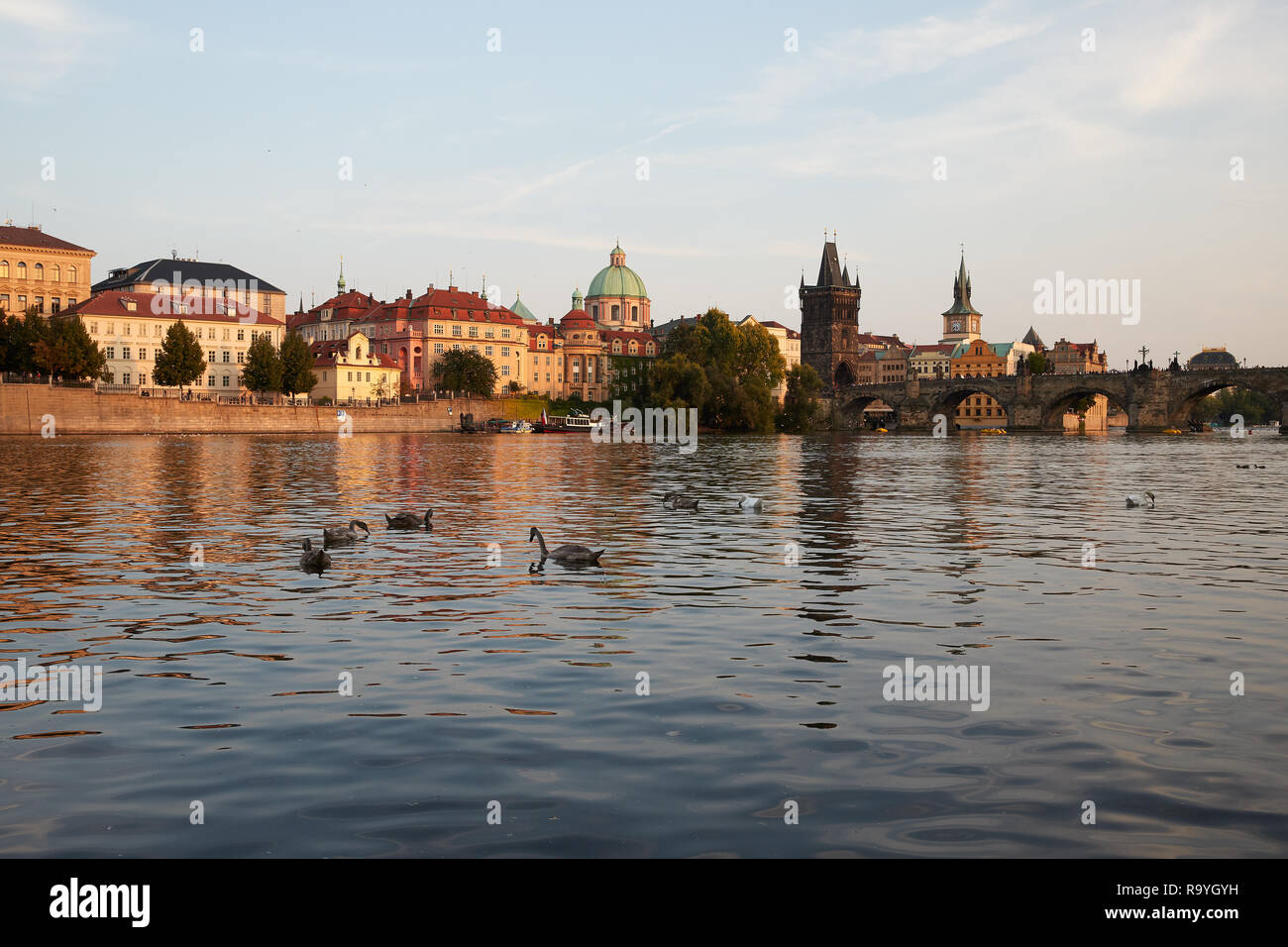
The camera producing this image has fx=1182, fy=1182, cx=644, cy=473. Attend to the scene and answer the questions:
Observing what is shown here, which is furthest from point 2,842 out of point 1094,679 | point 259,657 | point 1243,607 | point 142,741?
point 1243,607

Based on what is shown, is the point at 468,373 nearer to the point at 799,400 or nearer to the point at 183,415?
the point at 799,400

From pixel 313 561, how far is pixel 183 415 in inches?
4053

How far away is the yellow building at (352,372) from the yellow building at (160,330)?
8369mm

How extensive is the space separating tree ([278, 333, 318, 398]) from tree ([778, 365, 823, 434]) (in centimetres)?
6331

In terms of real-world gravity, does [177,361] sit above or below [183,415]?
above

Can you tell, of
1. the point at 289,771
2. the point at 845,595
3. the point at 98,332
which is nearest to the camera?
the point at 289,771

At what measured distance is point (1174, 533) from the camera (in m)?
26.8

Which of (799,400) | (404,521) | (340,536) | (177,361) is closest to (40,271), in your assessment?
(177,361)

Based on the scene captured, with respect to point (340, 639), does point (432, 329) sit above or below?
above

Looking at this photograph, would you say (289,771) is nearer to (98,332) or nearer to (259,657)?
(259,657)

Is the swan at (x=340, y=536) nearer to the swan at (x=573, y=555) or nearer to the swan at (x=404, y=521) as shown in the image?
the swan at (x=404, y=521)

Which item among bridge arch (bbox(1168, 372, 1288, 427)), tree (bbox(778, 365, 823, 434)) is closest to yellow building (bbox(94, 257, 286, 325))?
tree (bbox(778, 365, 823, 434))

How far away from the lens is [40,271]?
465 ft
